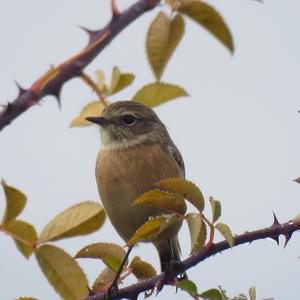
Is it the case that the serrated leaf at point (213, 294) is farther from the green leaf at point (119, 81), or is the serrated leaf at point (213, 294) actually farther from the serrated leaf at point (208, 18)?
the serrated leaf at point (208, 18)

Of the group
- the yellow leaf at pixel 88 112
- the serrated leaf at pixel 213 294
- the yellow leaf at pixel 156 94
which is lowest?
the serrated leaf at pixel 213 294

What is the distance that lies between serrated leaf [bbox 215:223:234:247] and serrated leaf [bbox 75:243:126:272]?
781 millimetres

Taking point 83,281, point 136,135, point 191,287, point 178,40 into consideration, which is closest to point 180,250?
point 136,135

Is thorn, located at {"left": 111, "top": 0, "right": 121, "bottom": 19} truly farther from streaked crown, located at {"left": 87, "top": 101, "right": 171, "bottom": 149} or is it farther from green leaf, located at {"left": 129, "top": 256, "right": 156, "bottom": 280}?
streaked crown, located at {"left": 87, "top": 101, "right": 171, "bottom": 149}

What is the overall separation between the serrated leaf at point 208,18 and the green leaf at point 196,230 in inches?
32.3

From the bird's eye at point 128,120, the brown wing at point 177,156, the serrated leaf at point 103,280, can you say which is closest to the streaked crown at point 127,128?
the bird's eye at point 128,120

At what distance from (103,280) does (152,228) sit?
1.05m

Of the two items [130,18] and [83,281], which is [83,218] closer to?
[83,281]

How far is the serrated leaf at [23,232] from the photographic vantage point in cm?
199

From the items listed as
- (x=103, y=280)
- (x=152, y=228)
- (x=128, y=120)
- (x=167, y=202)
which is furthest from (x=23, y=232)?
(x=128, y=120)

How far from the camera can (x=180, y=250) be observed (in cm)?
609

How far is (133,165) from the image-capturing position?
5.20 metres

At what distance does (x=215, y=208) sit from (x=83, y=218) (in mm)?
576

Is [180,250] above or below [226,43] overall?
below
